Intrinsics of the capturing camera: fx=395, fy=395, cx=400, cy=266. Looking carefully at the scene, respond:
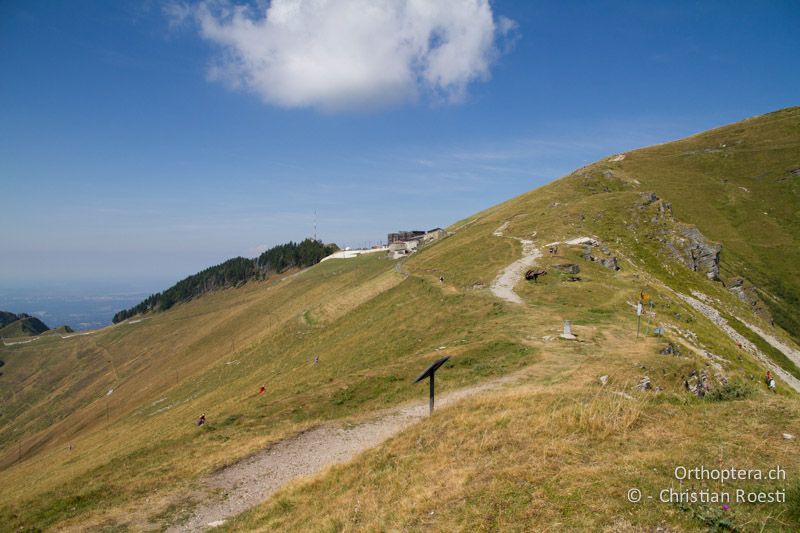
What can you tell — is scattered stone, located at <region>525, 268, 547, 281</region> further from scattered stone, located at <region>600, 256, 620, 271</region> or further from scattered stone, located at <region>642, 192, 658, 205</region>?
scattered stone, located at <region>642, 192, 658, 205</region>

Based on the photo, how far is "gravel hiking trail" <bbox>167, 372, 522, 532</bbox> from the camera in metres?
14.3

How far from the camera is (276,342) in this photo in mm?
68312

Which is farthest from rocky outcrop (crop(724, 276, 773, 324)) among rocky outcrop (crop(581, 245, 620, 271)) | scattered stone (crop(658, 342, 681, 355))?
scattered stone (crop(658, 342, 681, 355))

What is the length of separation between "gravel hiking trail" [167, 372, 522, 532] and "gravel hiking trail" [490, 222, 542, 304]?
67.7 feet

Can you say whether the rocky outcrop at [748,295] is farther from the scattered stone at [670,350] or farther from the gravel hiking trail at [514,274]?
the scattered stone at [670,350]

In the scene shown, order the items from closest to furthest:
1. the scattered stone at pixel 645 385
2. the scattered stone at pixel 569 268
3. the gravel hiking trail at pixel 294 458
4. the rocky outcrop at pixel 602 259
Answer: the gravel hiking trail at pixel 294 458, the scattered stone at pixel 645 385, the scattered stone at pixel 569 268, the rocky outcrop at pixel 602 259

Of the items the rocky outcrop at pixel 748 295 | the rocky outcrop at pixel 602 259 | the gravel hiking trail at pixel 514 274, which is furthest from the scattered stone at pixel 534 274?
the rocky outcrop at pixel 748 295

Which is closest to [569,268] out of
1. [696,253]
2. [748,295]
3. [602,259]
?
[602,259]

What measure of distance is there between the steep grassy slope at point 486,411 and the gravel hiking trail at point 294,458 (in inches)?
32.0

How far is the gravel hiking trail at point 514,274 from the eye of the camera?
1676 inches

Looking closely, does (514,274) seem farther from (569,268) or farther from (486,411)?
(486,411)

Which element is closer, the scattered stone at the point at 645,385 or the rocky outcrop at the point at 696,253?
the scattered stone at the point at 645,385

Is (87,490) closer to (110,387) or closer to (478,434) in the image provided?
(478,434)

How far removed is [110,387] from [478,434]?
11470cm
